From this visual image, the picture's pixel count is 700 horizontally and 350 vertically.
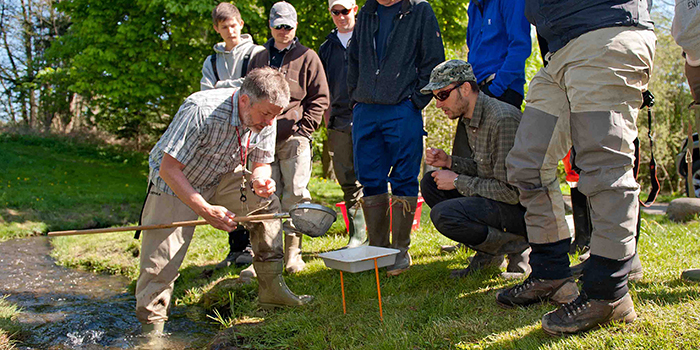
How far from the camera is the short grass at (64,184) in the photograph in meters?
9.15

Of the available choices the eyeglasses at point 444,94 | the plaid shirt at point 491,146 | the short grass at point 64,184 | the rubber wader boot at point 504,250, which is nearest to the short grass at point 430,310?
the rubber wader boot at point 504,250

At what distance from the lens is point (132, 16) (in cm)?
1264

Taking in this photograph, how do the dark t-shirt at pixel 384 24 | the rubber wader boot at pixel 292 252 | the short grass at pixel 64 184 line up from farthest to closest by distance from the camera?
the short grass at pixel 64 184
the rubber wader boot at pixel 292 252
the dark t-shirt at pixel 384 24

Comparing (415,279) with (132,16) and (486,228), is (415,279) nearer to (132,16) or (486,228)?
(486,228)

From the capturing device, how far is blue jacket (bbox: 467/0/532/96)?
4.00 m

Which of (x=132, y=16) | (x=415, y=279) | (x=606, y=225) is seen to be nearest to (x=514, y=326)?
(x=606, y=225)

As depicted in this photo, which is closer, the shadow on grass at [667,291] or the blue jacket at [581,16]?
the blue jacket at [581,16]

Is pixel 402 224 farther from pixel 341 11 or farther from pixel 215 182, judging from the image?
pixel 341 11

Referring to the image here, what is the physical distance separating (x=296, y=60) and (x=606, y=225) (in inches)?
132

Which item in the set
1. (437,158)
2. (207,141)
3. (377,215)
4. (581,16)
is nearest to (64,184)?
(207,141)

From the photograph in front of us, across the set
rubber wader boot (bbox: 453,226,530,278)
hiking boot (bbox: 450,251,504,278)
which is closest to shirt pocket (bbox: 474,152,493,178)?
rubber wader boot (bbox: 453,226,530,278)

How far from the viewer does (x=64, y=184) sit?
1255cm

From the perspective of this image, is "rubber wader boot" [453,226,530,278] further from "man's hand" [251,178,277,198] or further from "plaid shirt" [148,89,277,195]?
"plaid shirt" [148,89,277,195]

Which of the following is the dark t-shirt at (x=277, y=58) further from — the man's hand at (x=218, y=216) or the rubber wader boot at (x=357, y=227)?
the man's hand at (x=218, y=216)
